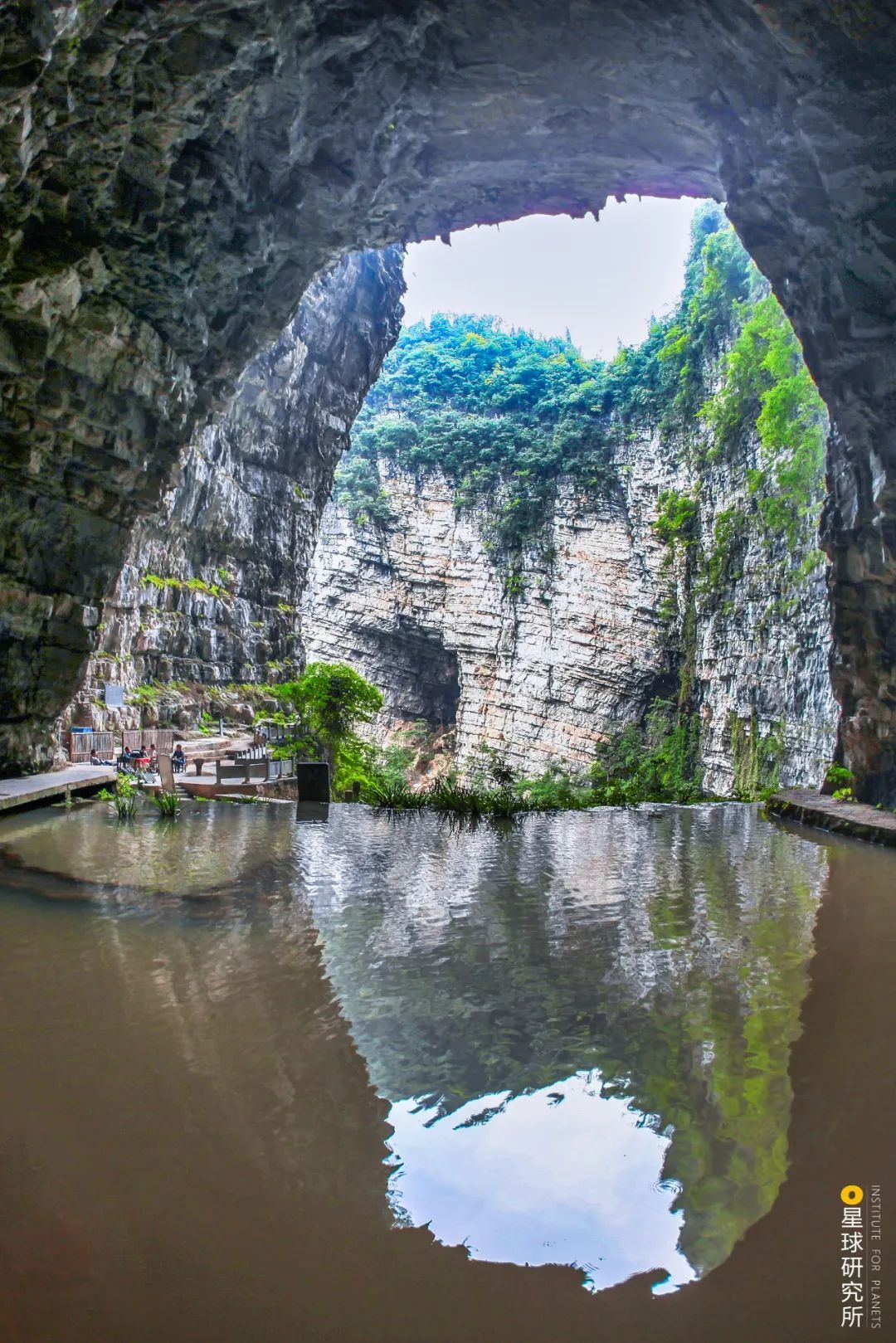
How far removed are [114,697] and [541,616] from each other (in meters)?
17.4

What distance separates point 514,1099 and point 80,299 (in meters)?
9.88

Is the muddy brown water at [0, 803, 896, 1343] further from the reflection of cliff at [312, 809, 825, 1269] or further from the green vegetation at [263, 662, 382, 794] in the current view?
the green vegetation at [263, 662, 382, 794]

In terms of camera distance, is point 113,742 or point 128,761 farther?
point 113,742

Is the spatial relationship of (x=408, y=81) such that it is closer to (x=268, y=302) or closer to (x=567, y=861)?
(x=268, y=302)

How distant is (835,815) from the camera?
28.9 ft

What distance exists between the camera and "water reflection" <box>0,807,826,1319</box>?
192 cm

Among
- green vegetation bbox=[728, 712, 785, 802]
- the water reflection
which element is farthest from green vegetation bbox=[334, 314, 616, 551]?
the water reflection

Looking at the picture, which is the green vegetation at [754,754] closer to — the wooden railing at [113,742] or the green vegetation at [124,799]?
the wooden railing at [113,742]

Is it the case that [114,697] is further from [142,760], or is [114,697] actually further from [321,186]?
[321,186]

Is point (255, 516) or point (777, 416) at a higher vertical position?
point (777, 416)

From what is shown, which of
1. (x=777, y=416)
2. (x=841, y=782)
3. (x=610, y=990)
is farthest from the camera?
(x=777, y=416)

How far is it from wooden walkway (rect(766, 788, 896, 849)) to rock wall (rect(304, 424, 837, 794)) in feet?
36.4

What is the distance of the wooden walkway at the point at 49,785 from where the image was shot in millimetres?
8734

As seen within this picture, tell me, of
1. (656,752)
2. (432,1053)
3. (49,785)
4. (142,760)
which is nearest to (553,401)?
(656,752)
